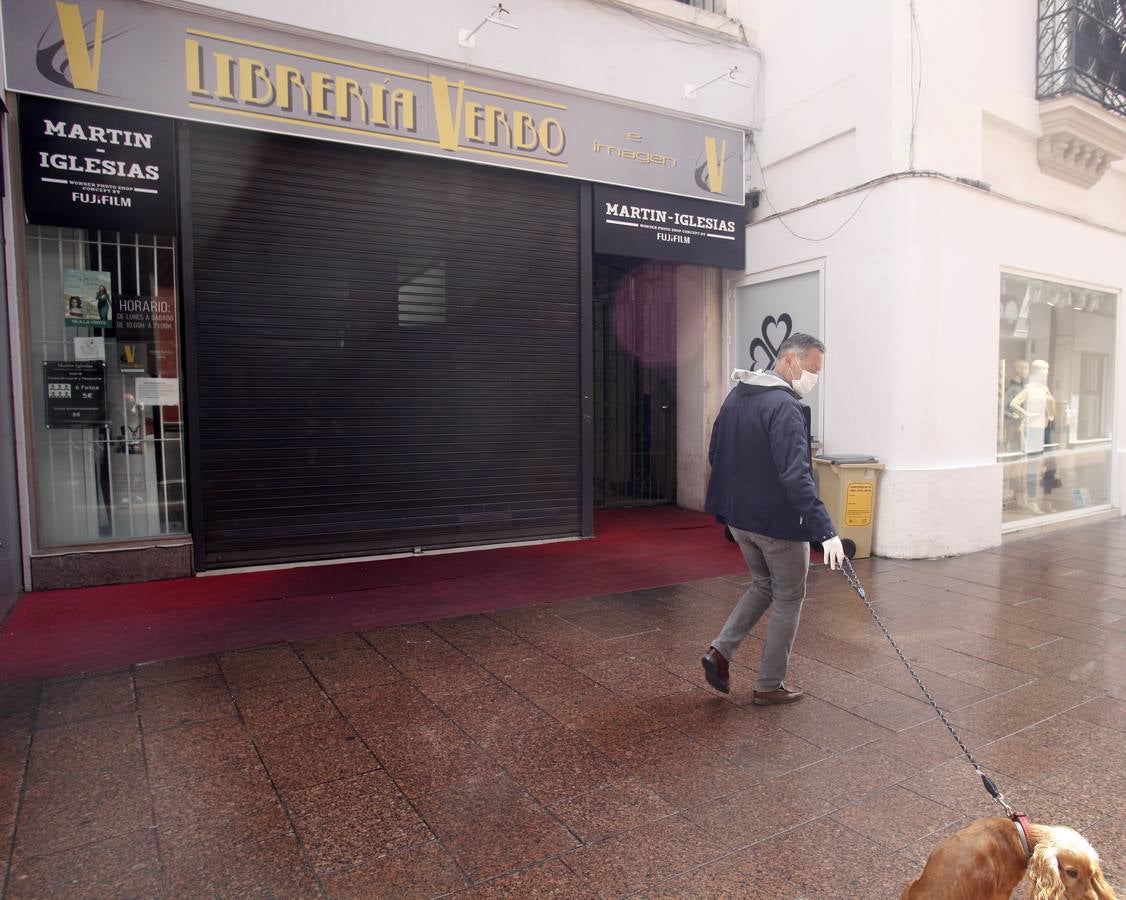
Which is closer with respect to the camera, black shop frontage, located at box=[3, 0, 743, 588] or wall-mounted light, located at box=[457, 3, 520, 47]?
black shop frontage, located at box=[3, 0, 743, 588]

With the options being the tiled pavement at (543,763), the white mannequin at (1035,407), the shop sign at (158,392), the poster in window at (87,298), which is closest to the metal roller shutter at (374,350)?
the shop sign at (158,392)

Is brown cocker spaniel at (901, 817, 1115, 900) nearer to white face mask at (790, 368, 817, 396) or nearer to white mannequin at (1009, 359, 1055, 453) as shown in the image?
white face mask at (790, 368, 817, 396)

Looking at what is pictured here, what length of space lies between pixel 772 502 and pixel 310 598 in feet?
12.7

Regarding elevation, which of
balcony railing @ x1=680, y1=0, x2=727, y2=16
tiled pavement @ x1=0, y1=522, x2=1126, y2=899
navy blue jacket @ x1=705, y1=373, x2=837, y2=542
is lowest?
tiled pavement @ x1=0, y1=522, x2=1126, y2=899

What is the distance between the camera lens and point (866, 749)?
3.52 meters

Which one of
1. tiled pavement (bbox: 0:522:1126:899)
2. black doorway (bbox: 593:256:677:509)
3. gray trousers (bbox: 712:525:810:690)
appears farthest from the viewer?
black doorway (bbox: 593:256:677:509)

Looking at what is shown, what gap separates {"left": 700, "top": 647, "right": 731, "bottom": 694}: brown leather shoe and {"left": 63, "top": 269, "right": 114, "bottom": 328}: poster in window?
Answer: 18.1 feet

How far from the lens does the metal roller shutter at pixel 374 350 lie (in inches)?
264

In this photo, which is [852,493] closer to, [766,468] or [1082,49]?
[766,468]

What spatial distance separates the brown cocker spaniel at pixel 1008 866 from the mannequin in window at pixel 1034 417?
8.17 meters

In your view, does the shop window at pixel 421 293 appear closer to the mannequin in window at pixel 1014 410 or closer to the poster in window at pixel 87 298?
the poster in window at pixel 87 298

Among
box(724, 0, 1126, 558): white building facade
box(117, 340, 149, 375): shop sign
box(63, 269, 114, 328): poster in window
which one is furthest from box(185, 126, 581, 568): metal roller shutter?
box(724, 0, 1126, 558): white building facade

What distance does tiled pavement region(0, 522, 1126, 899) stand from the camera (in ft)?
8.66

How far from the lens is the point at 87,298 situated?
6.29 m
